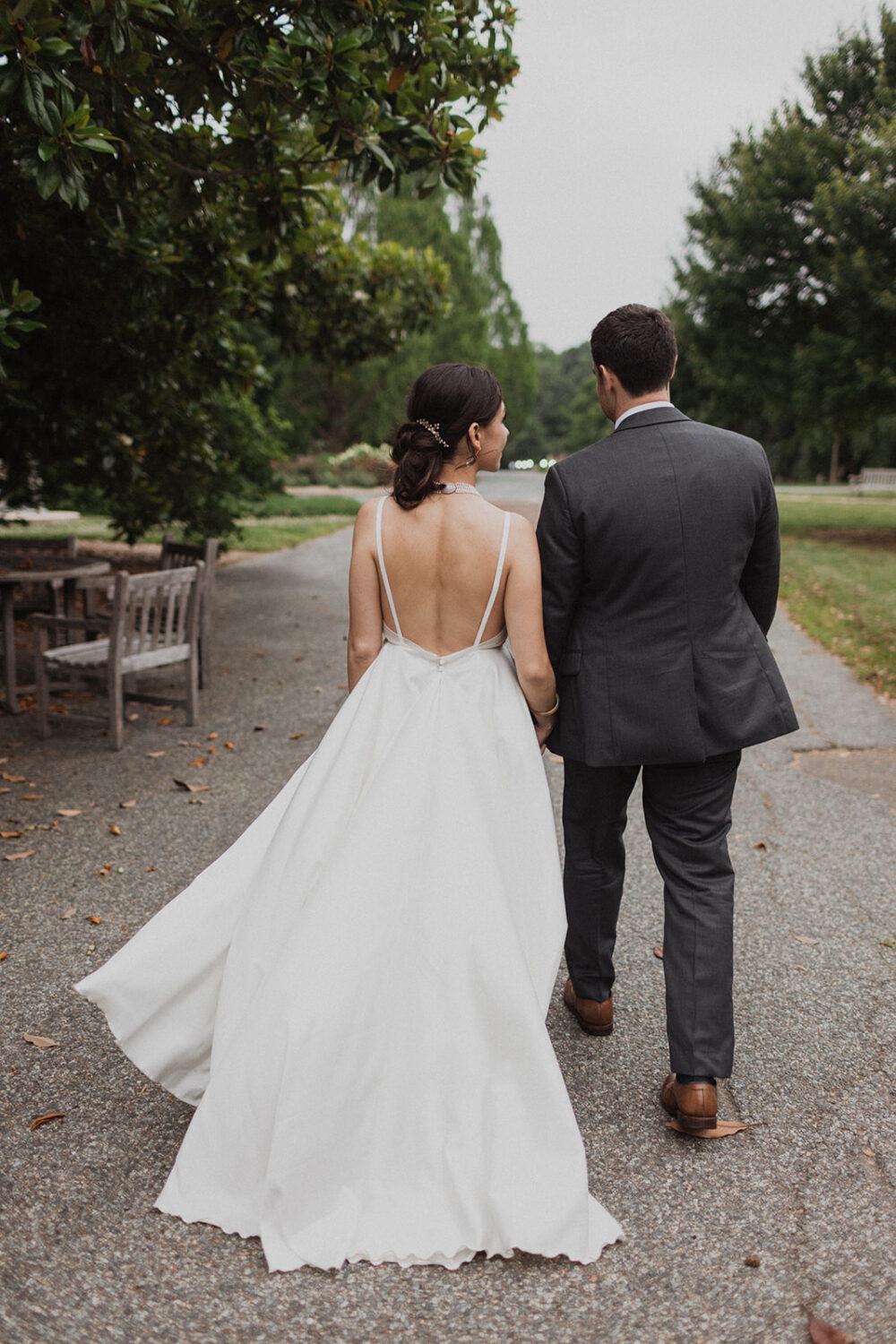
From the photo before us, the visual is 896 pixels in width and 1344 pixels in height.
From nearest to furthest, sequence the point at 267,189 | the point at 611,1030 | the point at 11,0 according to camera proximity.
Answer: the point at 611,1030 < the point at 11,0 < the point at 267,189

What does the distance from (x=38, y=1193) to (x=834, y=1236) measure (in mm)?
1944

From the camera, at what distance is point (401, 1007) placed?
8.52 ft

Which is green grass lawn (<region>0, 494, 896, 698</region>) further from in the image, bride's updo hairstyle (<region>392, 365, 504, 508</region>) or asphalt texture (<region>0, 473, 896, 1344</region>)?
bride's updo hairstyle (<region>392, 365, 504, 508</region>)

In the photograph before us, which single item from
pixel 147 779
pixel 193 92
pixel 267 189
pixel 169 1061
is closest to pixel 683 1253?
pixel 169 1061

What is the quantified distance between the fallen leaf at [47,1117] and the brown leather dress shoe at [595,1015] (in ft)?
5.25

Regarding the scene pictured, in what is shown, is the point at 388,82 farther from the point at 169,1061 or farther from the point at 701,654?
the point at 169,1061

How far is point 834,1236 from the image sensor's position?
2566 mm

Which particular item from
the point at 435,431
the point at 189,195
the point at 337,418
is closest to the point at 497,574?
the point at 435,431

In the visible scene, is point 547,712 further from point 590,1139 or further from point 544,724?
point 590,1139

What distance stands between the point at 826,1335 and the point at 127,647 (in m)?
5.90

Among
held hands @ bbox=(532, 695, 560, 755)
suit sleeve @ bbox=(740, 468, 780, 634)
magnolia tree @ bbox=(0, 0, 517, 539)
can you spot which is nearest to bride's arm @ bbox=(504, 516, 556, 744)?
held hands @ bbox=(532, 695, 560, 755)

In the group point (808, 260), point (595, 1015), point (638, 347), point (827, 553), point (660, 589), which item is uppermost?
point (808, 260)

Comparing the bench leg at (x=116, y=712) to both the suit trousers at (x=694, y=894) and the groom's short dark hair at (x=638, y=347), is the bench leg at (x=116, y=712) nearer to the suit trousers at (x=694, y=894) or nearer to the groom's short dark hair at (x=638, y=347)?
the suit trousers at (x=694, y=894)

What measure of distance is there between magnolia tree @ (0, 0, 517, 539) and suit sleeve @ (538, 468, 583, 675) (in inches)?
103
